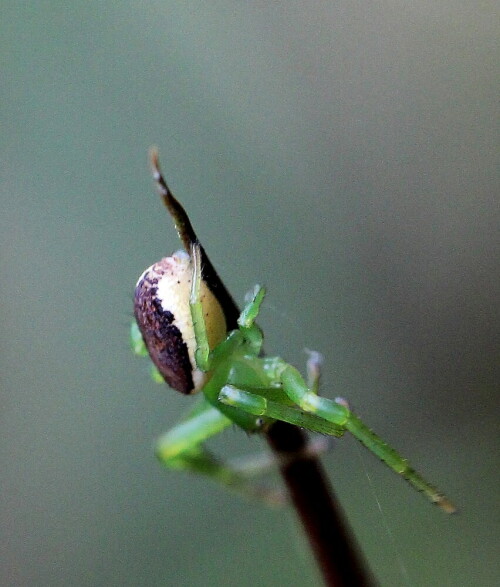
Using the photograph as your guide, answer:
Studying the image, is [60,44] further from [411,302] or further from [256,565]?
[256,565]

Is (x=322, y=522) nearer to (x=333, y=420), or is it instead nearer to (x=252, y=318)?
(x=333, y=420)

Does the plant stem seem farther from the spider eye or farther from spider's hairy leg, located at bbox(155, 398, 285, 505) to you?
spider's hairy leg, located at bbox(155, 398, 285, 505)

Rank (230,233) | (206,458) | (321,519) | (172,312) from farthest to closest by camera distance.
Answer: (230,233) < (206,458) < (172,312) < (321,519)

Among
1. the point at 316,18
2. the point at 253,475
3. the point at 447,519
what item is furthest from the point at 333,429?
the point at 316,18

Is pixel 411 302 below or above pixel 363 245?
below

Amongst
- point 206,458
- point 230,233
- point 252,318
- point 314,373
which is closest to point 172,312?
point 252,318

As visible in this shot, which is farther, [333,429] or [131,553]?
[131,553]

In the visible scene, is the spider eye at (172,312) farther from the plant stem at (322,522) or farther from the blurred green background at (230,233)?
the blurred green background at (230,233)
